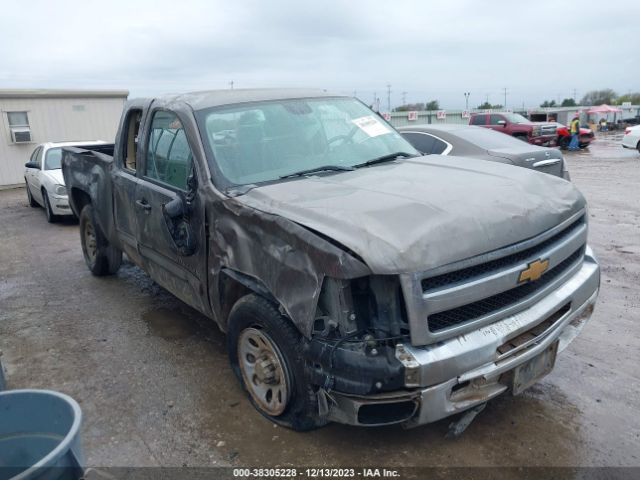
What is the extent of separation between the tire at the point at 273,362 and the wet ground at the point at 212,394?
182 millimetres

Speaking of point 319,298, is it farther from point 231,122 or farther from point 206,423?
point 231,122

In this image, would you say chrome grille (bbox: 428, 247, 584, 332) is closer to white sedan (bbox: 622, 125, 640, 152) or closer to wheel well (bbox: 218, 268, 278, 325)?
wheel well (bbox: 218, 268, 278, 325)

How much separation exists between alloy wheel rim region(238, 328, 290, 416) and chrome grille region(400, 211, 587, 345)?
34.7 inches

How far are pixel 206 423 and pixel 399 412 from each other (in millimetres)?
1376

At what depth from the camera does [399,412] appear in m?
2.63

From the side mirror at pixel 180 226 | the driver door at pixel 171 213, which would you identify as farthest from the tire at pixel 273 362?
the side mirror at pixel 180 226

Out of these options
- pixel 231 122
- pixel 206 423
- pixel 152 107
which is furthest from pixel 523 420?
pixel 152 107

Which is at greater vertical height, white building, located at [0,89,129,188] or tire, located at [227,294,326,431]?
white building, located at [0,89,129,188]

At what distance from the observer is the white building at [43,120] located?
16.5 m

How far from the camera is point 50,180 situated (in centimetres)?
1005

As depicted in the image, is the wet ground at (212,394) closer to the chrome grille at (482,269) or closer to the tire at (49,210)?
the chrome grille at (482,269)

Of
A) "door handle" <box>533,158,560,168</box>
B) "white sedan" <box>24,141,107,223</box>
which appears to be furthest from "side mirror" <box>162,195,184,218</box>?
"white sedan" <box>24,141,107,223</box>

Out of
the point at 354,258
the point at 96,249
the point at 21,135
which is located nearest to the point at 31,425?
the point at 354,258

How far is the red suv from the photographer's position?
69.2ft
